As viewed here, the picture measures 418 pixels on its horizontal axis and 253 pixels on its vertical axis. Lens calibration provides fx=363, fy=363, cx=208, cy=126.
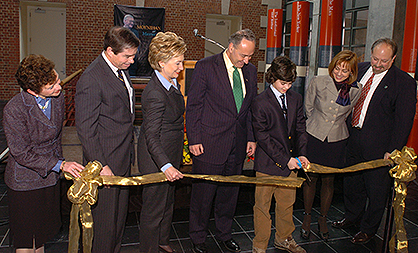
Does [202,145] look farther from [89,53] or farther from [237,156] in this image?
[89,53]

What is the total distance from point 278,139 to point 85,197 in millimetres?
1388

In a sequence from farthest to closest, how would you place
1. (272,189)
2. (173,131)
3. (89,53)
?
(89,53), (272,189), (173,131)

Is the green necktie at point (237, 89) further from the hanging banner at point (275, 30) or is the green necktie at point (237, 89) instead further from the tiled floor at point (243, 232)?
the hanging banner at point (275, 30)

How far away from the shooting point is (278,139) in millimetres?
2621

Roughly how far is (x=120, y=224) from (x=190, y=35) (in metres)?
9.74

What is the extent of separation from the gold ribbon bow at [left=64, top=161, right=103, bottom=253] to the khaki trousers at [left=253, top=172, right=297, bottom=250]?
1.21 m

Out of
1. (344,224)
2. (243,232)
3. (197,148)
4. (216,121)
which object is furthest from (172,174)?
(344,224)

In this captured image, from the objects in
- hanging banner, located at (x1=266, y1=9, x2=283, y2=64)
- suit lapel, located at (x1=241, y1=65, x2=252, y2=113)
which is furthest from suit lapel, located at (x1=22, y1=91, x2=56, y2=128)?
hanging banner, located at (x1=266, y1=9, x2=283, y2=64)

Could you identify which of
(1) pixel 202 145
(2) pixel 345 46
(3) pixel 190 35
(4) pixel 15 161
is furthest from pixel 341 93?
(3) pixel 190 35

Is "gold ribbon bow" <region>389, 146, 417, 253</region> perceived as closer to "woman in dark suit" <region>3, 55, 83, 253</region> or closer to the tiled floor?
the tiled floor

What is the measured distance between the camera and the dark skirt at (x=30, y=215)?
2016 millimetres

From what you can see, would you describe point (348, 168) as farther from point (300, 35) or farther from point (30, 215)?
point (300, 35)

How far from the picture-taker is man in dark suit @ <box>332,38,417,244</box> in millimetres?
2865

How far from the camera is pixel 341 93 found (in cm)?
284
